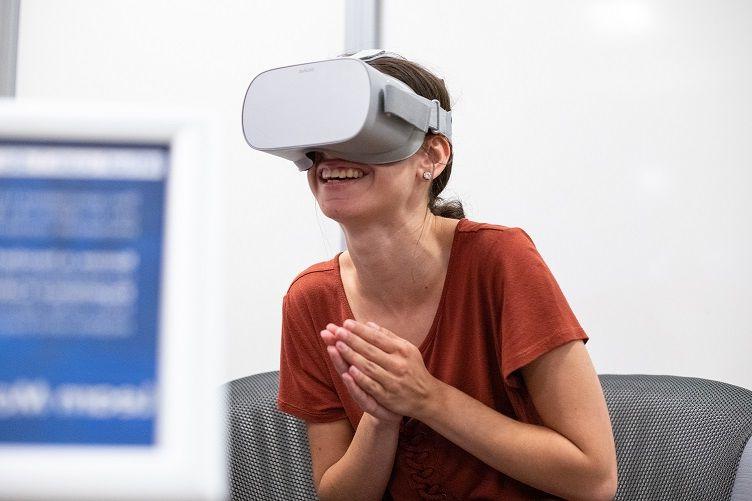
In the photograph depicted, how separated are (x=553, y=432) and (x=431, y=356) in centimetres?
20

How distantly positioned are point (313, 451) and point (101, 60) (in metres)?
1.27

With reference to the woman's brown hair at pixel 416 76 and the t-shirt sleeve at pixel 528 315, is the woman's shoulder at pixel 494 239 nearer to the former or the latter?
the t-shirt sleeve at pixel 528 315

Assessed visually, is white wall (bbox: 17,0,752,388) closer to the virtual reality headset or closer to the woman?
the woman

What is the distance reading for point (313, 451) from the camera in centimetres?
116

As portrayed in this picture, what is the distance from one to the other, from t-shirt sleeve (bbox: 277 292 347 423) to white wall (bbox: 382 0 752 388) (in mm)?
741

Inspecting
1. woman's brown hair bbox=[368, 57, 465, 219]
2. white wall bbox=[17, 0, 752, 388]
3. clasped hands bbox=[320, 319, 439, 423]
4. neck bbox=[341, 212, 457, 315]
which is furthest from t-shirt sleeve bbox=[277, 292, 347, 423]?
white wall bbox=[17, 0, 752, 388]

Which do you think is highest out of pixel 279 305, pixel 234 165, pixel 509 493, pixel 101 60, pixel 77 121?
pixel 101 60

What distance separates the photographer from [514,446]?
95 cm

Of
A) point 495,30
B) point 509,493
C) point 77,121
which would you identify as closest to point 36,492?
point 77,121

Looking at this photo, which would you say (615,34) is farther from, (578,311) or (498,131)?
(578,311)

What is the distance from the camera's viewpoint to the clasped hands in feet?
2.91

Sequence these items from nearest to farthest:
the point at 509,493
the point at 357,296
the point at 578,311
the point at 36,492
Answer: the point at 36,492
the point at 509,493
the point at 357,296
the point at 578,311

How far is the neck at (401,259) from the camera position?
105cm

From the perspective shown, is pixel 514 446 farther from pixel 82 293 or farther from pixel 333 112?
pixel 82 293
